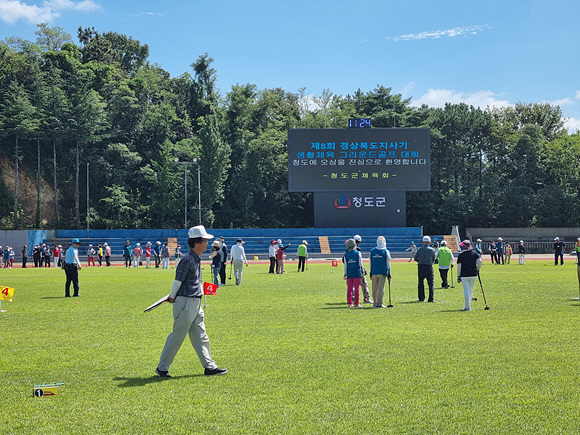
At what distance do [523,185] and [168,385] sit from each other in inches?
2966

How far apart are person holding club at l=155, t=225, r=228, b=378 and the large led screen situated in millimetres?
45238

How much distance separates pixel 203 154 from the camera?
72.6 meters

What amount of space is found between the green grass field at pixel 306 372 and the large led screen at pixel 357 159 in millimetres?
37799

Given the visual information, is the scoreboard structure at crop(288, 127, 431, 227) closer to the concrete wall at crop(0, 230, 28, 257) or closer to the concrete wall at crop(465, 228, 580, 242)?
the concrete wall at crop(465, 228, 580, 242)

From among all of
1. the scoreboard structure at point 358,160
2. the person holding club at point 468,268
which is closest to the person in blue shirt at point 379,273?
the person holding club at point 468,268

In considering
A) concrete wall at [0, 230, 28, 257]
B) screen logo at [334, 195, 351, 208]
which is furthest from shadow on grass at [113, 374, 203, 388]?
concrete wall at [0, 230, 28, 257]

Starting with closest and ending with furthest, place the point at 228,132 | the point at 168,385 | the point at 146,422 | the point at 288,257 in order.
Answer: the point at 146,422 < the point at 168,385 < the point at 288,257 < the point at 228,132

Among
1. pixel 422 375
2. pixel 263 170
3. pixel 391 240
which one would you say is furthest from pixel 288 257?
pixel 422 375

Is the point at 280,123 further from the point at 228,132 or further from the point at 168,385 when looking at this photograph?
the point at 168,385

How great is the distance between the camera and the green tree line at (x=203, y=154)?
72.8m

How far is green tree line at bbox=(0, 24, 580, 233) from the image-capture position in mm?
72750

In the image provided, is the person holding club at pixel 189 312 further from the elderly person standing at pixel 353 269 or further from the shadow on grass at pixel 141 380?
the elderly person standing at pixel 353 269

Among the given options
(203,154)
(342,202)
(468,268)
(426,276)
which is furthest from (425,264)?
(203,154)

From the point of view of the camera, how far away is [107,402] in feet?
24.0
